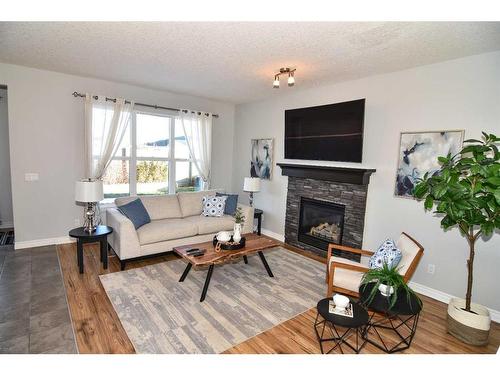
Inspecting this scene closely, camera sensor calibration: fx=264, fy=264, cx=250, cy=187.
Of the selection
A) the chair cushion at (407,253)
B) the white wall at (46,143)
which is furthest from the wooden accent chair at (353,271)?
the white wall at (46,143)

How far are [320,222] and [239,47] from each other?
3022mm

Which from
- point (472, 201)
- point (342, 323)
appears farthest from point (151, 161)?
point (472, 201)

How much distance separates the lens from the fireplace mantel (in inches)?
146

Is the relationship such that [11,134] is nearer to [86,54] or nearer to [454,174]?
[86,54]

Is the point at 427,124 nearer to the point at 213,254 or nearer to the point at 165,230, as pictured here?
the point at 213,254

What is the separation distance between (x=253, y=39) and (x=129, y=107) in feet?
9.86

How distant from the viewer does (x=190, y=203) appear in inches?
186

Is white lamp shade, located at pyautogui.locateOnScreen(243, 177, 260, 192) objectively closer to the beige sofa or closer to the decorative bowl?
the beige sofa

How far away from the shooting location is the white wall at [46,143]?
3.94 metres

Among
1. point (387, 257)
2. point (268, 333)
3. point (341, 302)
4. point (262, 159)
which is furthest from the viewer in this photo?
point (262, 159)

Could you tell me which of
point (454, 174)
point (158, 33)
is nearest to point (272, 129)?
point (158, 33)

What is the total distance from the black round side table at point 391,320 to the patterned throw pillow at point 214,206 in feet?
9.32
